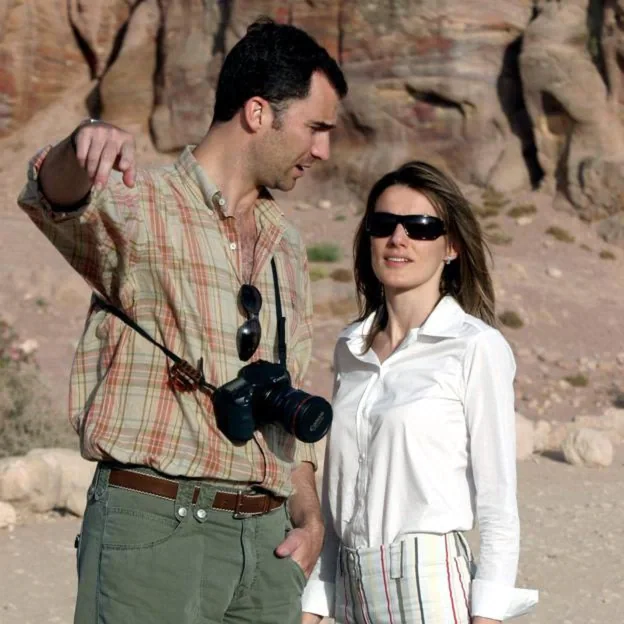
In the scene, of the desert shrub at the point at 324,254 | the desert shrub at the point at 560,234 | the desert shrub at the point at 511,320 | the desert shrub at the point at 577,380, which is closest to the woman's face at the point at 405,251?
the desert shrub at the point at 577,380

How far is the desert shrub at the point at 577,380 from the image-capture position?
13531 mm

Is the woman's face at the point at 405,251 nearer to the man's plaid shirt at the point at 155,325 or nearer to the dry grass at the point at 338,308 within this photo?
the man's plaid shirt at the point at 155,325

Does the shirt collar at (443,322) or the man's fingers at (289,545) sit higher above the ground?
the shirt collar at (443,322)

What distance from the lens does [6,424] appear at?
8.58m

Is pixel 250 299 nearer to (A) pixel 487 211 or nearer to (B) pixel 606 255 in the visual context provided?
(B) pixel 606 255

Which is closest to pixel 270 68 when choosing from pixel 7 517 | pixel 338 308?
pixel 7 517

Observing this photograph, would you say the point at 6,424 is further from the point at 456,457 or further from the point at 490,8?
the point at 490,8

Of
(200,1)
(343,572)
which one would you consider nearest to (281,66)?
(343,572)

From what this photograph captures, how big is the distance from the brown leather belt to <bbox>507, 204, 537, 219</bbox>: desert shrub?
1650cm

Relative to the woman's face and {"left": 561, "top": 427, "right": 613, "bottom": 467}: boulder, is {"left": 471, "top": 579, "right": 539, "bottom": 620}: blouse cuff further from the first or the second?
{"left": 561, "top": 427, "right": 613, "bottom": 467}: boulder

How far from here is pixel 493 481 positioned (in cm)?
286

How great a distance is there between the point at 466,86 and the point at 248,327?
1789 centimetres

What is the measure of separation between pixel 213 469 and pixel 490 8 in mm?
18807

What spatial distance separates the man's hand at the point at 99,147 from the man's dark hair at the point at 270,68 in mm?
612
